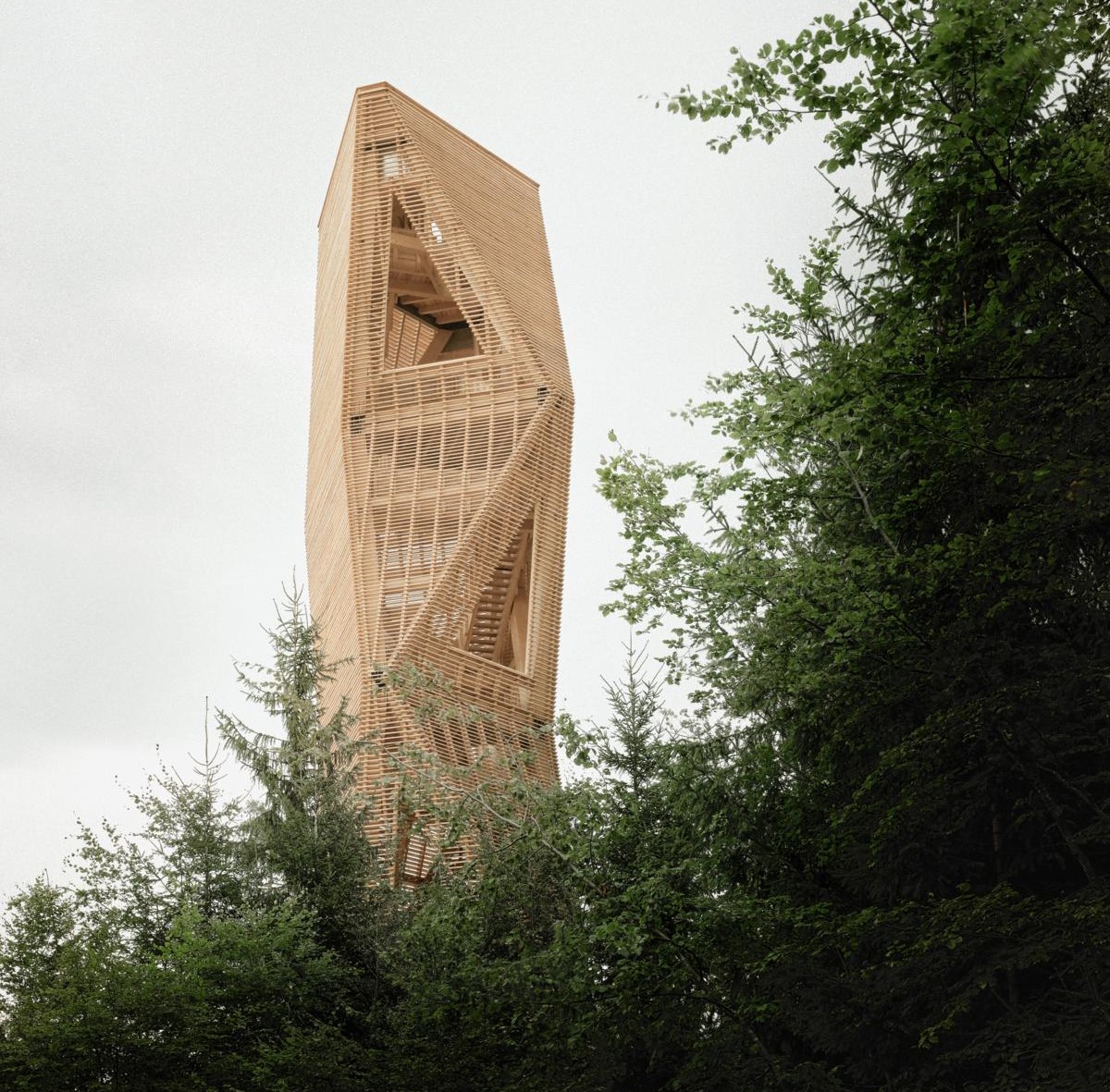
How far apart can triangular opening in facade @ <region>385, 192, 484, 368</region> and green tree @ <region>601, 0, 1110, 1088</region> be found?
55.6 ft

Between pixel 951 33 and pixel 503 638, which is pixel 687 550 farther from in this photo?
pixel 503 638

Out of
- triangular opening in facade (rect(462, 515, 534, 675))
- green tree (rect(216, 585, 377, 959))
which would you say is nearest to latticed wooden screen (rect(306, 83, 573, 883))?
triangular opening in facade (rect(462, 515, 534, 675))

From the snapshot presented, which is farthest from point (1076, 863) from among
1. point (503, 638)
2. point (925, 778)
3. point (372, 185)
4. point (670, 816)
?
point (372, 185)

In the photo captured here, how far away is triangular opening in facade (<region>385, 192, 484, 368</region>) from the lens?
28438 millimetres

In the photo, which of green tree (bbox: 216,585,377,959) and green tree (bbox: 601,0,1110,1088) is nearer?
green tree (bbox: 601,0,1110,1088)

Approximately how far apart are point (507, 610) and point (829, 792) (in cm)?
1564

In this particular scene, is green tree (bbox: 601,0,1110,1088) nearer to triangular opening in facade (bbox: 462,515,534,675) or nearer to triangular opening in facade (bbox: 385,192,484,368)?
triangular opening in facade (bbox: 462,515,534,675)

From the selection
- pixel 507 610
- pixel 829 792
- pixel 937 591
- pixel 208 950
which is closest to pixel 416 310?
pixel 507 610

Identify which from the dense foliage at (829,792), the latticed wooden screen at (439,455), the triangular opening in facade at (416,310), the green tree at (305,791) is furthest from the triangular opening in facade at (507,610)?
the dense foliage at (829,792)

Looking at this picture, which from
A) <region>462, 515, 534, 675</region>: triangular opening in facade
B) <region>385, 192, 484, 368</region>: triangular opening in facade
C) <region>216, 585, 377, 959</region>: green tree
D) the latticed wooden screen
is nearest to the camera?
<region>216, 585, 377, 959</region>: green tree

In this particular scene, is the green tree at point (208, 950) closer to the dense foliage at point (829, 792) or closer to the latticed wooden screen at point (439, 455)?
the dense foliage at point (829, 792)

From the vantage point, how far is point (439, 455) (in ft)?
84.2

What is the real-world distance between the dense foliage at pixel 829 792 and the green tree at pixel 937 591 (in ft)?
0.12

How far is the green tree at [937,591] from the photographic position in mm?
7211
